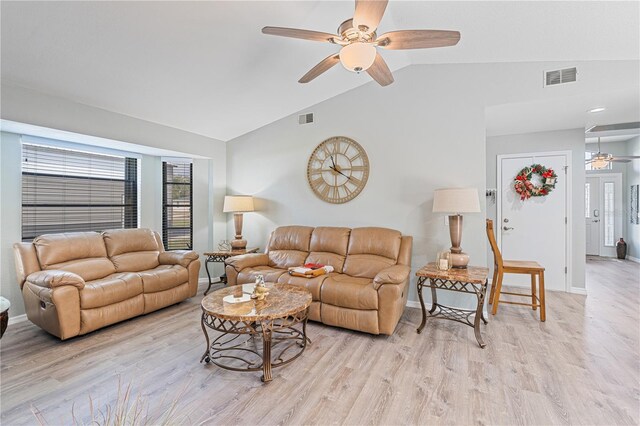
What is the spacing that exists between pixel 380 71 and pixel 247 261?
2.76 meters

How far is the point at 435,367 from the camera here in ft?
7.99

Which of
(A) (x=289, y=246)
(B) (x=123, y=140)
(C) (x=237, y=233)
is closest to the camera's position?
(B) (x=123, y=140)

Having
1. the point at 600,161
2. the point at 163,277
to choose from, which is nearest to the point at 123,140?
the point at 163,277

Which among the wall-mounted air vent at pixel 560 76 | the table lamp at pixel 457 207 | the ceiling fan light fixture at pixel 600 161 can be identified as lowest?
the table lamp at pixel 457 207

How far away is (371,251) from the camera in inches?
146

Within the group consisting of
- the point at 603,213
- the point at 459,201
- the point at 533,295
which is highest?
the point at 459,201

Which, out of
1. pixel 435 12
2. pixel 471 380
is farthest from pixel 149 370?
pixel 435 12

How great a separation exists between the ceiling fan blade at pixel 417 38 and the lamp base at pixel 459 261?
2.15 meters

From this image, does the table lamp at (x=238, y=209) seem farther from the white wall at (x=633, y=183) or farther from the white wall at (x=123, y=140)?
the white wall at (x=633, y=183)

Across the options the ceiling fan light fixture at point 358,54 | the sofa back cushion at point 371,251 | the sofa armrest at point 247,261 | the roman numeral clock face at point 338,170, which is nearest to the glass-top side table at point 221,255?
the sofa armrest at point 247,261

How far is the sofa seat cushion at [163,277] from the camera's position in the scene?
349cm

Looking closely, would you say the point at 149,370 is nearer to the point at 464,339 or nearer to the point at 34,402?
the point at 34,402

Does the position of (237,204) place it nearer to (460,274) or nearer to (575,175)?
(460,274)

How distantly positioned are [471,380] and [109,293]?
3502 mm
